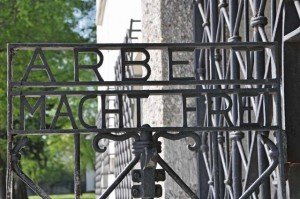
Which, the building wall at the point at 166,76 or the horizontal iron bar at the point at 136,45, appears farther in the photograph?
the building wall at the point at 166,76

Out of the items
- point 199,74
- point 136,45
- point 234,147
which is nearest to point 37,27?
point 199,74

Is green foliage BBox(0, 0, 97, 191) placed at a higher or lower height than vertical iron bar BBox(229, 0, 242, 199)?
higher

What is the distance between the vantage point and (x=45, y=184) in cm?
6969

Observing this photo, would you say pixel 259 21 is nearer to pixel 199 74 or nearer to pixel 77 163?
pixel 77 163

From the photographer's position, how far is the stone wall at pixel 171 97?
5.10 meters

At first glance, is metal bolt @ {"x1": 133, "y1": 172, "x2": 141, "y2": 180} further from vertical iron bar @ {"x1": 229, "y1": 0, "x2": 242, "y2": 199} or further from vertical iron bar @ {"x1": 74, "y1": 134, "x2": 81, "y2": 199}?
vertical iron bar @ {"x1": 229, "y1": 0, "x2": 242, "y2": 199}

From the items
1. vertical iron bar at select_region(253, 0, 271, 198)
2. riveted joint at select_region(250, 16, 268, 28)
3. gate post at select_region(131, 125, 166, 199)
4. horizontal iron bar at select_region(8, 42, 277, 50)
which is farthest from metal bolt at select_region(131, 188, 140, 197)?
riveted joint at select_region(250, 16, 268, 28)

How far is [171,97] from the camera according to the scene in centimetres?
512

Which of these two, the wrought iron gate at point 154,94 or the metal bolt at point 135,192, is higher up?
the wrought iron gate at point 154,94

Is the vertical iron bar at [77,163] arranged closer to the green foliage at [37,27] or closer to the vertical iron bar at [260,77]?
the vertical iron bar at [260,77]

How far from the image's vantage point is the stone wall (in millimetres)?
5102

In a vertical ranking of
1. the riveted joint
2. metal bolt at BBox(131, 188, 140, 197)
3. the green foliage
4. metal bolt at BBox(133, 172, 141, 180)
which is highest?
the green foliage

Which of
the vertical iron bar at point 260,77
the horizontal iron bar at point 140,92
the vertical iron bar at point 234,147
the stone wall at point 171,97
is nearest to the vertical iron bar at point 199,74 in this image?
the stone wall at point 171,97

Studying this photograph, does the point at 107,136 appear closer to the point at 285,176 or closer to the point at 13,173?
the point at 13,173
